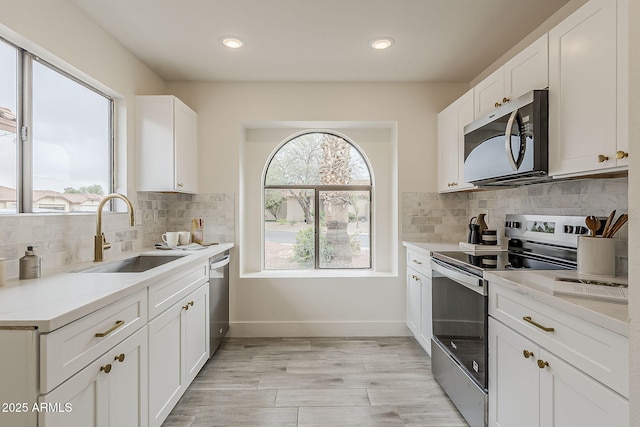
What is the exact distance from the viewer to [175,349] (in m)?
1.95

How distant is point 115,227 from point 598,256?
2978 mm

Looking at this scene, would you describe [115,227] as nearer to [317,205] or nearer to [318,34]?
[317,205]

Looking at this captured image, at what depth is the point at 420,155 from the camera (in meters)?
3.29

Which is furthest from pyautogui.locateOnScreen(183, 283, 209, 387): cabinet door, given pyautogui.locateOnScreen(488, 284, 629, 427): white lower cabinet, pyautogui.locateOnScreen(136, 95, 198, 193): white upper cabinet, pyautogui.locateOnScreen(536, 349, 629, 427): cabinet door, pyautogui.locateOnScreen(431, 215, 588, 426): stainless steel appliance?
pyautogui.locateOnScreen(536, 349, 629, 427): cabinet door

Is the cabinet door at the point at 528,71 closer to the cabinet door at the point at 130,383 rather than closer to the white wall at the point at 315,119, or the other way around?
the white wall at the point at 315,119

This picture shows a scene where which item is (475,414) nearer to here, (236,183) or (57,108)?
(236,183)

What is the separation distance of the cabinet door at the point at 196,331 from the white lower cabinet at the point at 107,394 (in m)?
0.55

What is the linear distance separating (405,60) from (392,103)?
533 mm

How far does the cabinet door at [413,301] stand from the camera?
288cm

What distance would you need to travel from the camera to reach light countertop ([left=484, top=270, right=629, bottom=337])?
38.7 inches

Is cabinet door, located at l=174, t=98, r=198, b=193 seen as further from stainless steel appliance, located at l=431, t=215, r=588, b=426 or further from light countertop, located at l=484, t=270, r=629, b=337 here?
light countertop, located at l=484, t=270, r=629, b=337

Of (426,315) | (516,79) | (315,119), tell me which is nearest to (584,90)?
(516,79)

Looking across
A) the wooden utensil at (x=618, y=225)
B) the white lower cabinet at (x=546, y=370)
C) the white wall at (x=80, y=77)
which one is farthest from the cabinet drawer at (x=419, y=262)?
the white wall at (x=80, y=77)

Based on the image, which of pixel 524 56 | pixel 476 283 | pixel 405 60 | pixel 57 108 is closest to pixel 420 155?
pixel 405 60
